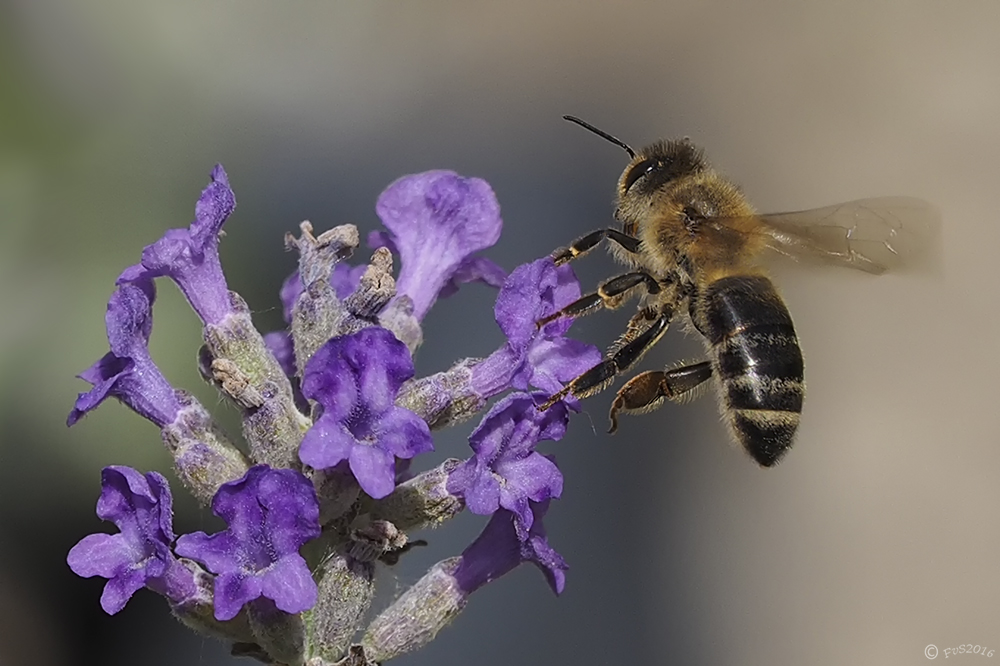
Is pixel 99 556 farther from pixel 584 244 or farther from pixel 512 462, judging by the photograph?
pixel 584 244

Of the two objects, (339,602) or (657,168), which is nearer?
(339,602)

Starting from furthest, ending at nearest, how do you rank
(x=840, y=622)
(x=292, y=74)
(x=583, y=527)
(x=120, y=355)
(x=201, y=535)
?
1. (x=292, y=74)
2. (x=840, y=622)
3. (x=583, y=527)
4. (x=120, y=355)
5. (x=201, y=535)

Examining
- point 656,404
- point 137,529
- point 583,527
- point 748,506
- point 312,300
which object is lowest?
point 748,506

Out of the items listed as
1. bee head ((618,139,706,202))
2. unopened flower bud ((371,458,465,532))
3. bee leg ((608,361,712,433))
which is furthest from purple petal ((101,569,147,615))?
bee head ((618,139,706,202))

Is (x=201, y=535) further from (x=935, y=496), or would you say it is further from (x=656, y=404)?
(x=935, y=496)

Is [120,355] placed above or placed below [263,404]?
above

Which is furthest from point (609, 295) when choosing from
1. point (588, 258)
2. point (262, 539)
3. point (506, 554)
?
point (588, 258)

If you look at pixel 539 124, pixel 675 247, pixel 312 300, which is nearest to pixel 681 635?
pixel 539 124

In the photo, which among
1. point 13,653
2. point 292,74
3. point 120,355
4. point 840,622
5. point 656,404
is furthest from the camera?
point 292,74
